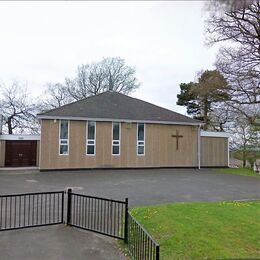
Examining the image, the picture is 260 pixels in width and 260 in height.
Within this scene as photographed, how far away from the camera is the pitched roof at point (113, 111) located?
1982cm

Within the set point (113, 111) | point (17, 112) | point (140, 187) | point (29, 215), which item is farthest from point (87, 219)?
point (17, 112)

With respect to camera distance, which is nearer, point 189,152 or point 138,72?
point 189,152

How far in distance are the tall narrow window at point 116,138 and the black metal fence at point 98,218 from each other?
11571 millimetres

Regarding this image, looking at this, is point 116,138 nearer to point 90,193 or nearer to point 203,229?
point 90,193

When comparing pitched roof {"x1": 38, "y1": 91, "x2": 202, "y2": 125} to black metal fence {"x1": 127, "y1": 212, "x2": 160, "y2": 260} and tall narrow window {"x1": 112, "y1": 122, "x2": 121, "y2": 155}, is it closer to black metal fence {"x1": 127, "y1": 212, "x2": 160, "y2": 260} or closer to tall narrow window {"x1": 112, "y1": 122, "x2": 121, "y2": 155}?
tall narrow window {"x1": 112, "y1": 122, "x2": 121, "y2": 155}

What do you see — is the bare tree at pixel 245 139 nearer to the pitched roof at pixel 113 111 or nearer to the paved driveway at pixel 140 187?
the pitched roof at pixel 113 111

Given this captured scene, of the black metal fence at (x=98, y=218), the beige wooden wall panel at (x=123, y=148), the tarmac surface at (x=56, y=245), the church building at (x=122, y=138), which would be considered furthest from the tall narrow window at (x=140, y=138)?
the tarmac surface at (x=56, y=245)

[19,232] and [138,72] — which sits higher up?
[138,72]

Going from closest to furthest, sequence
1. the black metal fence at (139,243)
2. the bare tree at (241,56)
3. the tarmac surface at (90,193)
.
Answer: the black metal fence at (139,243)
the tarmac surface at (90,193)
the bare tree at (241,56)

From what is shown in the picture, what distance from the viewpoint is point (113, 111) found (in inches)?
840

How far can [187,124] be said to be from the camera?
22422 millimetres

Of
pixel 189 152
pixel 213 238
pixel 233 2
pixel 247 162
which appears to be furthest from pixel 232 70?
pixel 233 2

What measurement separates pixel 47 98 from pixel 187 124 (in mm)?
23539

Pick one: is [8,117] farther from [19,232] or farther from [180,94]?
[19,232]
